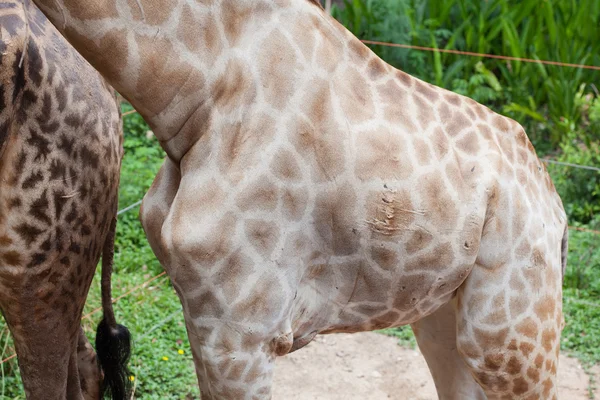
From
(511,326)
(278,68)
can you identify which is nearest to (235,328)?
(278,68)

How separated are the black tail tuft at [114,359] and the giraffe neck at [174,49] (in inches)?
35.1

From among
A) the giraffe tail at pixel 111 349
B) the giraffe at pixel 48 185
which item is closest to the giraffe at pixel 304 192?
the giraffe at pixel 48 185

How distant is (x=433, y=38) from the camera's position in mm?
5809

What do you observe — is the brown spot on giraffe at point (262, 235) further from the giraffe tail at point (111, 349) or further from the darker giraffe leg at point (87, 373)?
the darker giraffe leg at point (87, 373)

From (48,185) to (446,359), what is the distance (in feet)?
3.82

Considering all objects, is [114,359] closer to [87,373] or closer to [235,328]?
[87,373]

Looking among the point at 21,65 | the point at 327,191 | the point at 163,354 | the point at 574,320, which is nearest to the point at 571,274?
the point at 574,320

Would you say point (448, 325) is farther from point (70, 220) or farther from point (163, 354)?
point (163, 354)

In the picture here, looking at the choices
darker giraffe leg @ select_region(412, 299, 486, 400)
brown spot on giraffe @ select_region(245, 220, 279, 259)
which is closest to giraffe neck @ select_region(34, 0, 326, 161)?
brown spot on giraffe @ select_region(245, 220, 279, 259)

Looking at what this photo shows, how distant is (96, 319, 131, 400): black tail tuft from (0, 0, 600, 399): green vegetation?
1075 mm

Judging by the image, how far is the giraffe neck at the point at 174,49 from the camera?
1.43 meters

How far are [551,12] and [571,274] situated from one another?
2.42m

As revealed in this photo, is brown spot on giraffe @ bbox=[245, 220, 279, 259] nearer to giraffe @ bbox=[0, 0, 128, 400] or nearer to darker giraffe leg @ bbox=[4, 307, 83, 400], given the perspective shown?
giraffe @ bbox=[0, 0, 128, 400]

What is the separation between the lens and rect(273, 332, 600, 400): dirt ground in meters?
3.27
